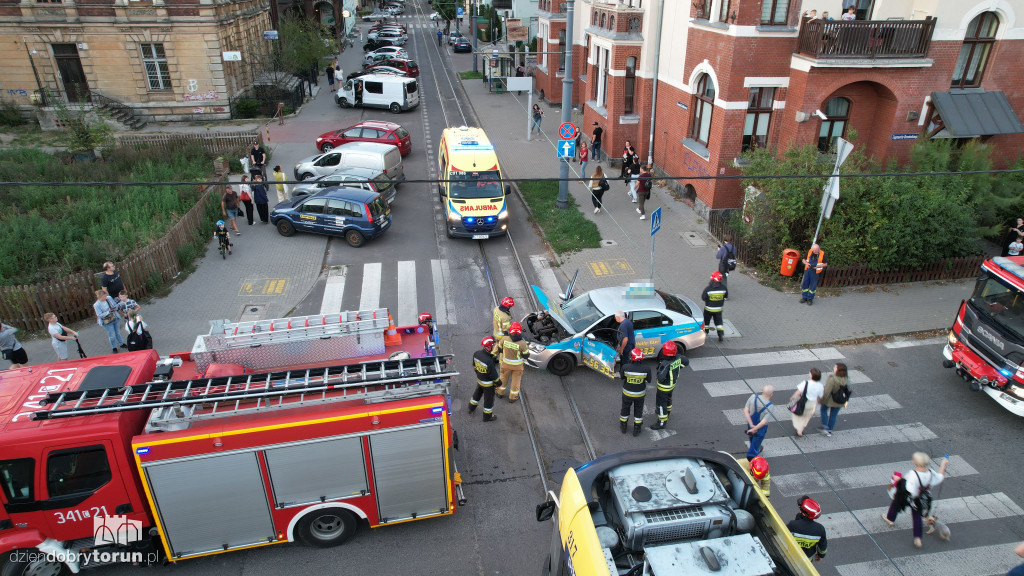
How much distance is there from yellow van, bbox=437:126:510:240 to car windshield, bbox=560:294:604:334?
561cm

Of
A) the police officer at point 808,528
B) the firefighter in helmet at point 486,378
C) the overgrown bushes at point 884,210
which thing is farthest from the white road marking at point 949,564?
the overgrown bushes at point 884,210

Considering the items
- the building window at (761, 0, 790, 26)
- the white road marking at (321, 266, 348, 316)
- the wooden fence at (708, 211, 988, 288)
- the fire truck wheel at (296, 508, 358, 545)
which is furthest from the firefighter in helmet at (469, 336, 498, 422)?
the building window at (761, 0, 790, 26)

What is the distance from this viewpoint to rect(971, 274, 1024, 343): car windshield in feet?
33.1

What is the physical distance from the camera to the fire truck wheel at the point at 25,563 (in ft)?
22.7

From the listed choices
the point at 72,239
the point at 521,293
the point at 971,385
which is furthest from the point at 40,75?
the point at 971,385

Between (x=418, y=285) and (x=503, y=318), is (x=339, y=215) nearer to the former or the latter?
(x=418, y=285)

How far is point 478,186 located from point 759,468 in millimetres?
12681

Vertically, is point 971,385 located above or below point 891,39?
→ below

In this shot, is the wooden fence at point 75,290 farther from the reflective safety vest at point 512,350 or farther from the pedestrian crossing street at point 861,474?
the pedestrian crossing street at point 861,474

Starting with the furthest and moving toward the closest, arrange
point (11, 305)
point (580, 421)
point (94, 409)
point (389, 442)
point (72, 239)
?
point (72, 239) < point (11, 305) < point (580, 421) < point (389, 442) < point (94, 409)

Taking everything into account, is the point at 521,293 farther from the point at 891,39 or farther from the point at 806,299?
the point at 891,39

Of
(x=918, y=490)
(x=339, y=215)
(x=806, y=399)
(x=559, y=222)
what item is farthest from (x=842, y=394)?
(x=339, y=215)

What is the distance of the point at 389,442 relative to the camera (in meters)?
7.27

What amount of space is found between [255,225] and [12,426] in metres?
12.7
